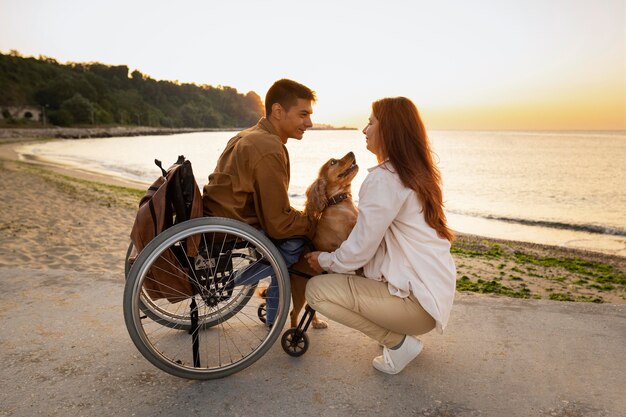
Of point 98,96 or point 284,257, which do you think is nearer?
point 284,257

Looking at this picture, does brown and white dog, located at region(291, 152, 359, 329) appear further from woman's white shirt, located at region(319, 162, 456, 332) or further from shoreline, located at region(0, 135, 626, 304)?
shoreline, located at region(0, 135, 626, 304)

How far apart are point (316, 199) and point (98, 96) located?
141 meters

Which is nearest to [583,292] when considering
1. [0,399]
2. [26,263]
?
[0,399]

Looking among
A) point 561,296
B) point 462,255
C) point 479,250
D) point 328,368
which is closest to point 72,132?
point 479,250

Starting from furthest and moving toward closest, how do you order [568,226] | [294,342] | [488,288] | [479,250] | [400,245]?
[568,226] < [479,250] < [488,288] < [294,342] < [400,245]

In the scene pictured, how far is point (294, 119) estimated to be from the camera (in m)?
3.10

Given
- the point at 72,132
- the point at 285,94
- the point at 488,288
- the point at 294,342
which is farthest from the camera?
the point at 72,132

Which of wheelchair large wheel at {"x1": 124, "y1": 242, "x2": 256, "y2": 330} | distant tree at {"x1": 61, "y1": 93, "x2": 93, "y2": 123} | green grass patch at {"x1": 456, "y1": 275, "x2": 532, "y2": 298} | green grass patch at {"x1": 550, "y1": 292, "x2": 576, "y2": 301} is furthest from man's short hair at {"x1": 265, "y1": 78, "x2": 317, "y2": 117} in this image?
distant tree at {"x1": 61, "y1": 93, "x2": 93, "y2": 123}

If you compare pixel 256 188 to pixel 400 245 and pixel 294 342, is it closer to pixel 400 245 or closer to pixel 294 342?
pixel 400 245

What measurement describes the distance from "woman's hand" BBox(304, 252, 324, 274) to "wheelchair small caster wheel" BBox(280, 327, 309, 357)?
44cm

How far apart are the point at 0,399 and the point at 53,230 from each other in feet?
20.2

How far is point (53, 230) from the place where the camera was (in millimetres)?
7816

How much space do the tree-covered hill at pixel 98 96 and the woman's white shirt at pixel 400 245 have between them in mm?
69518

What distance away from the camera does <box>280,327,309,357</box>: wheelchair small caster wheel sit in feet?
9.54
